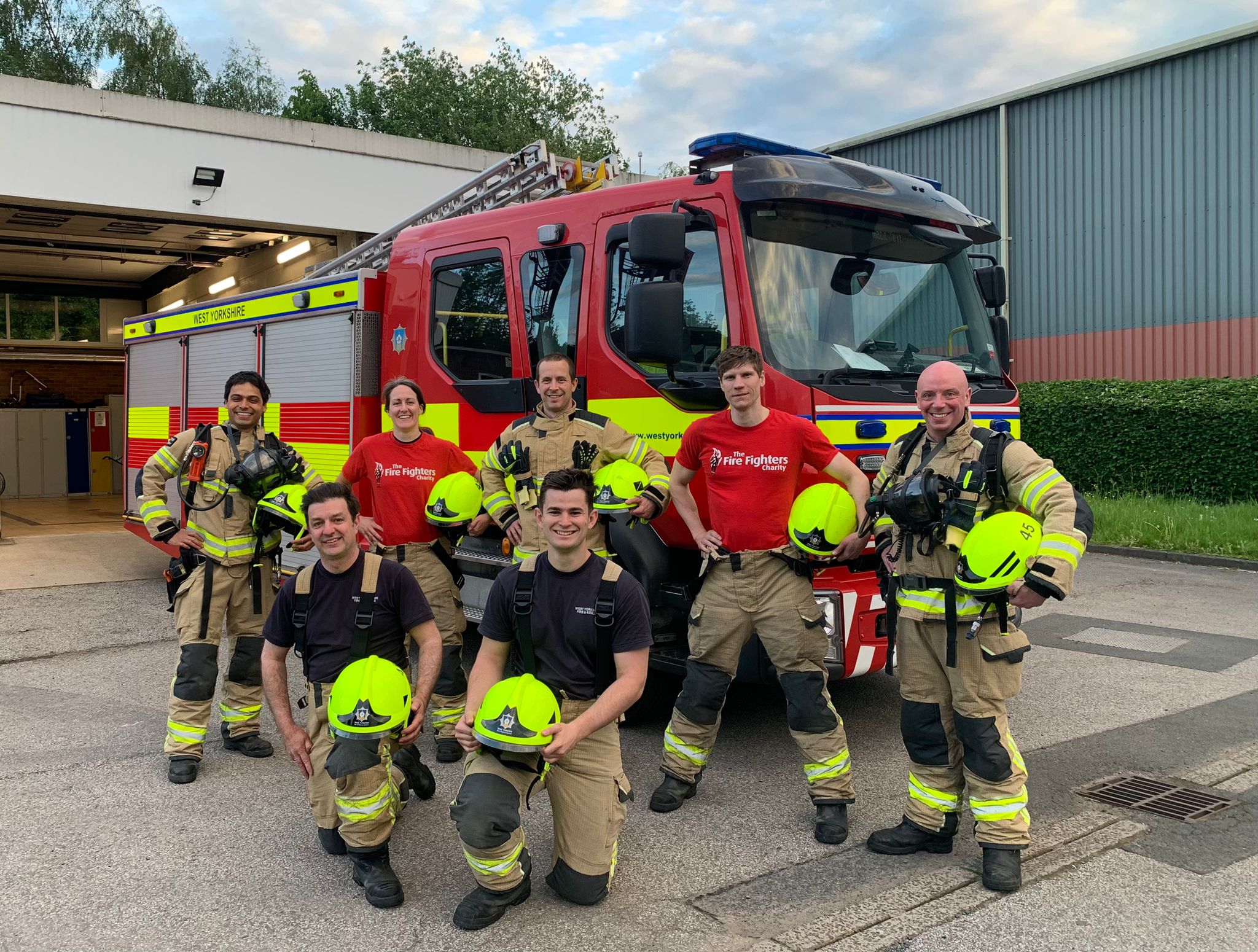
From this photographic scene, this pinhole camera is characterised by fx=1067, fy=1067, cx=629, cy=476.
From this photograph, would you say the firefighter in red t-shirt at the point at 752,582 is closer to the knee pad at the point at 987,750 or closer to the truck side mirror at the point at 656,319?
the truck side mirror at the point at 656,319

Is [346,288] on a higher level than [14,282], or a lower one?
lower

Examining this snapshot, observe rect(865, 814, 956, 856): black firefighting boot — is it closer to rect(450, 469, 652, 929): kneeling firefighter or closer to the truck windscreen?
rect(450, 469, 652, 929): kneeling firefighter

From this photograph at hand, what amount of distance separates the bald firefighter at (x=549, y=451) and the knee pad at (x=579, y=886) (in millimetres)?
1581

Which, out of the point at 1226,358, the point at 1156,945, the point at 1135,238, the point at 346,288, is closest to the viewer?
the point at 1156,945

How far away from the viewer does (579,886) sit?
3.37 meters

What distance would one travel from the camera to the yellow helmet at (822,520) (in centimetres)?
398

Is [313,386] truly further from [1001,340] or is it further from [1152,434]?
[1152,434]

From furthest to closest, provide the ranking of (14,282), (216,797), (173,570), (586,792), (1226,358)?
(14,282) → (1226,358) → (173,570) → (216,797) → (586,792)

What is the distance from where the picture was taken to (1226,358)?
14.0 meters

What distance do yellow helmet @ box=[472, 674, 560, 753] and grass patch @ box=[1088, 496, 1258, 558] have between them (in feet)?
30.2

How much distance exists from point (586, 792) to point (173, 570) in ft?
9.82

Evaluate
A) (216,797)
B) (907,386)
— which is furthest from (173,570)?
(907,386)

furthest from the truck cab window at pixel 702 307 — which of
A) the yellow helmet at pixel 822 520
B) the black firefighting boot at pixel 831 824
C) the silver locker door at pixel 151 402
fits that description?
the silver locker door at pixel 151 402

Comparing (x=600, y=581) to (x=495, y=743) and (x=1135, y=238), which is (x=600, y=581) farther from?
(x=1135, y=238)
